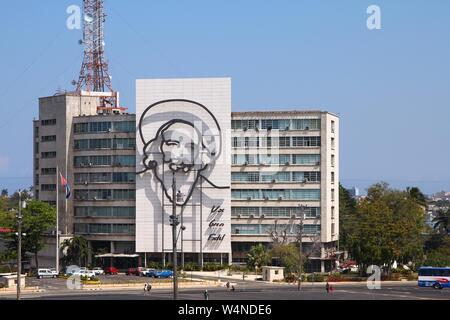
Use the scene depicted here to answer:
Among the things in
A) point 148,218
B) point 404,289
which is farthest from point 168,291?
point 148,218

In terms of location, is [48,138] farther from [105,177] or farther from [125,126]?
[125,126]

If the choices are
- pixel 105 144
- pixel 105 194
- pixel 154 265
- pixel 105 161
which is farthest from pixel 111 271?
pixel 105 144

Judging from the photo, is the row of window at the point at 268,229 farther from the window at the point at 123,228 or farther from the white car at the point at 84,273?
the white car at the point at 84,273

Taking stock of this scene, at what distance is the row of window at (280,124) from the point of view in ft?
375

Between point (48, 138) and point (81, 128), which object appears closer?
point (81, 128)

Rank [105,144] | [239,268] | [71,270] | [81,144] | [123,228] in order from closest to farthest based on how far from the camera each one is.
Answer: [71,270] → [239,268] → [123,228] → [105,144] → [81,144]

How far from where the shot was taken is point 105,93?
12138 centimetres

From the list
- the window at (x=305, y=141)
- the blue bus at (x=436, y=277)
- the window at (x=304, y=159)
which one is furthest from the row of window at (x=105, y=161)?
the blue bus at (x=436, y=277)

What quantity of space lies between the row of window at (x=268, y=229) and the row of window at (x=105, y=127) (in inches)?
755

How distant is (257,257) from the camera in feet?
352

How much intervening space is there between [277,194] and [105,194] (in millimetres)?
23487

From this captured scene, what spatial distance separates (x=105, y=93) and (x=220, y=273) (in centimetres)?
3218

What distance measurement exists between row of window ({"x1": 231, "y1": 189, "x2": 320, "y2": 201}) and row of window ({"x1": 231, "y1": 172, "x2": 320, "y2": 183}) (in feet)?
4.82

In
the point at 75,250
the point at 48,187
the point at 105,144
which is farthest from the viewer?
the point at 48,187
